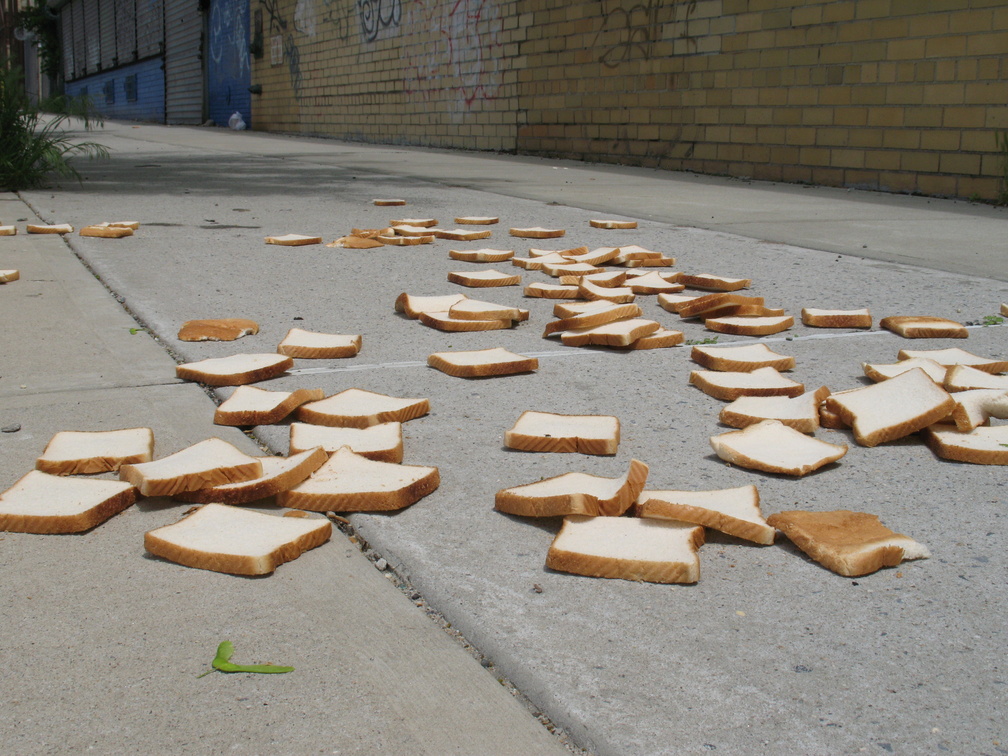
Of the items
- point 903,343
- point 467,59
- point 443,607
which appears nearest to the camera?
point 443,607

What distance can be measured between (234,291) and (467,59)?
34.0 ft

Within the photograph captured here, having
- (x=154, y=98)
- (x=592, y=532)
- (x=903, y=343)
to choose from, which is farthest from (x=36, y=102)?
(x=154, y=98)

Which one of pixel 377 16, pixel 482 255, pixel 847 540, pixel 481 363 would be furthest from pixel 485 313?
pixel 377 16

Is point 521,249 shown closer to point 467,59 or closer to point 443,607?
point 443,607

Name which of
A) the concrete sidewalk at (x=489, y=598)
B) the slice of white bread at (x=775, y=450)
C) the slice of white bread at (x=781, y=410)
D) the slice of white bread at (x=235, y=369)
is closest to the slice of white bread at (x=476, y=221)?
the concrete sidewalk at (x=489, y=598)

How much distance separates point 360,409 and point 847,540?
1.09 m

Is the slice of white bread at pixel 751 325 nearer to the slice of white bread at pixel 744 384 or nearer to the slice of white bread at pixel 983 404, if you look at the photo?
the slice of white bread at pixel 744 384

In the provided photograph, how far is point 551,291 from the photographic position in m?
3.60

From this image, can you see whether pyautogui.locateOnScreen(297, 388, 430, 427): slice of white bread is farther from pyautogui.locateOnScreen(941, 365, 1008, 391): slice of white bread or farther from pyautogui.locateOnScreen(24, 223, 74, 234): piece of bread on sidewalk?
pyautogui.locateOnScreen(24, 223, 74, 234): piece of bread on sidewalk

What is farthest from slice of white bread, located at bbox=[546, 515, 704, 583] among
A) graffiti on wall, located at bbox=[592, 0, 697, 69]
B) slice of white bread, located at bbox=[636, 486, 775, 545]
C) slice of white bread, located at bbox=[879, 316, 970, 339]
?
graffiti on wall, located at bbox=[592, 0, 697, 69]

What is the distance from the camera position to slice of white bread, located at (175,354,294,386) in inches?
95.0

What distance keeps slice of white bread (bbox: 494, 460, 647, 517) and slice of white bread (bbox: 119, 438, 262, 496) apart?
1.52 ft

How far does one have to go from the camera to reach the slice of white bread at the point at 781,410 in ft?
6.89

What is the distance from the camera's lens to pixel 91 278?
3787 mm
